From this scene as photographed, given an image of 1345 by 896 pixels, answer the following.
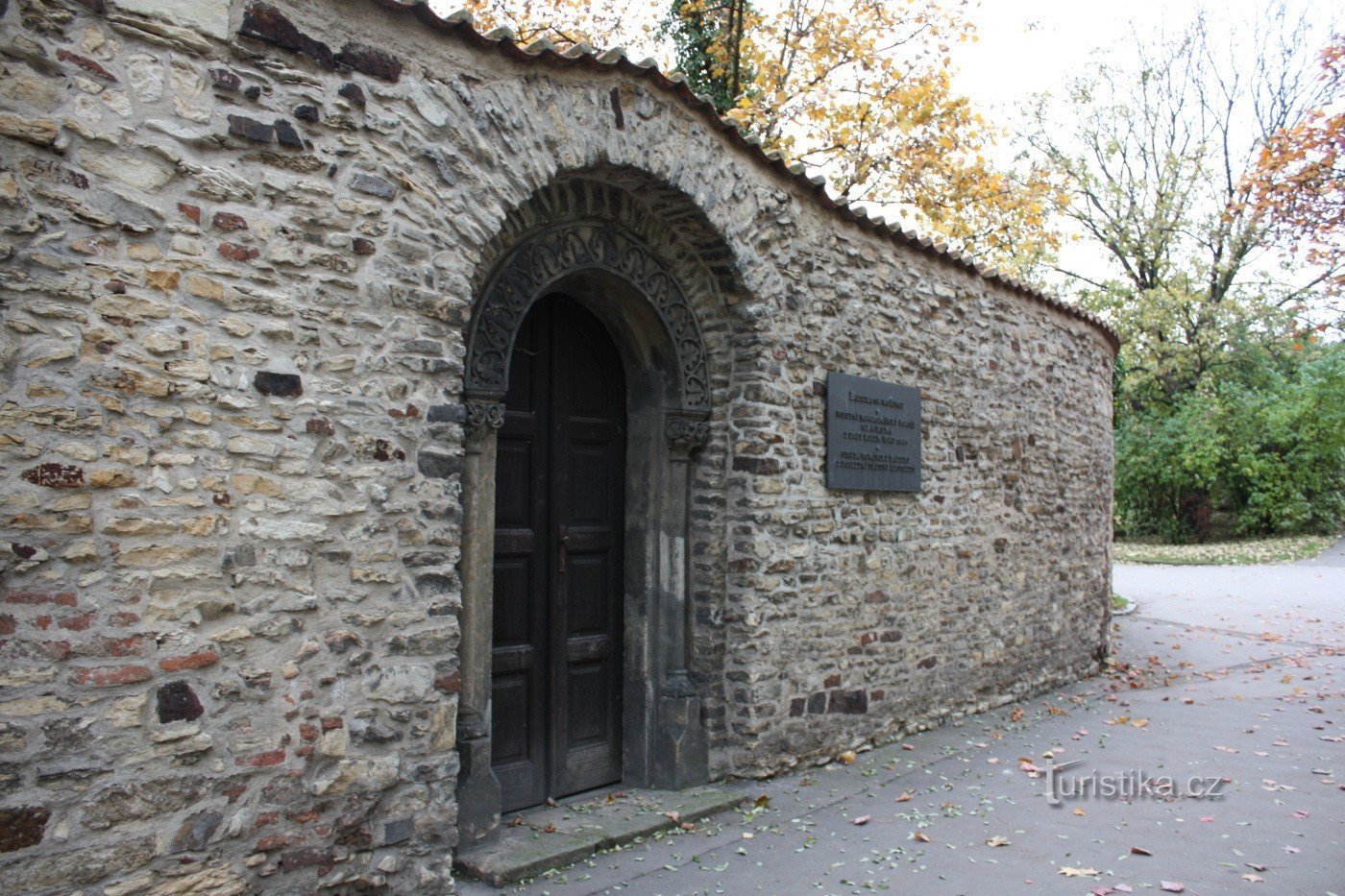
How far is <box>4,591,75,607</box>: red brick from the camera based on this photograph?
282 centimetres

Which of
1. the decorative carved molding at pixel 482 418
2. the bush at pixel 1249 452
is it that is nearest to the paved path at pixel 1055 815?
the decorative carved molding at pixel 482 418

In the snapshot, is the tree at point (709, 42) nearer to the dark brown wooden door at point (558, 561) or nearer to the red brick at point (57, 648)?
the dark brown wooden door at point (558, 561)

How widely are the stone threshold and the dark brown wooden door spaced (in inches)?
6.5

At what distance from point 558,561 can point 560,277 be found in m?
1.45

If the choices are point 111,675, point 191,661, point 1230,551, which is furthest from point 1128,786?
point 1230,551

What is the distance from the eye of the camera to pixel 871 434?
6.14 meters

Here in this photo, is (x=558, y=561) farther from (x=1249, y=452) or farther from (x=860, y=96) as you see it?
(x=1249, y=452)

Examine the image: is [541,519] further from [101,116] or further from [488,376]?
[101,116]

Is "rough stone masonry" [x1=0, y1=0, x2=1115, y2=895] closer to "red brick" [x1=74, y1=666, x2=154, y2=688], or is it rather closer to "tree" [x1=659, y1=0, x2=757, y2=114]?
"red brick" [x1=74, y1=666, x2=154, y2=688]

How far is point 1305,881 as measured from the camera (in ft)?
13.5

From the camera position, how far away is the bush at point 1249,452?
2162 centimetres

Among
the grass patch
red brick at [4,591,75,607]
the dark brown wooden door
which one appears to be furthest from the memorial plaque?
the grass patch

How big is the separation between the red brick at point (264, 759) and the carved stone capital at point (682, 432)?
262cm

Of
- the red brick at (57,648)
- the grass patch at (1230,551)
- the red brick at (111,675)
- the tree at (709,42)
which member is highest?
the tree at (709,42)
